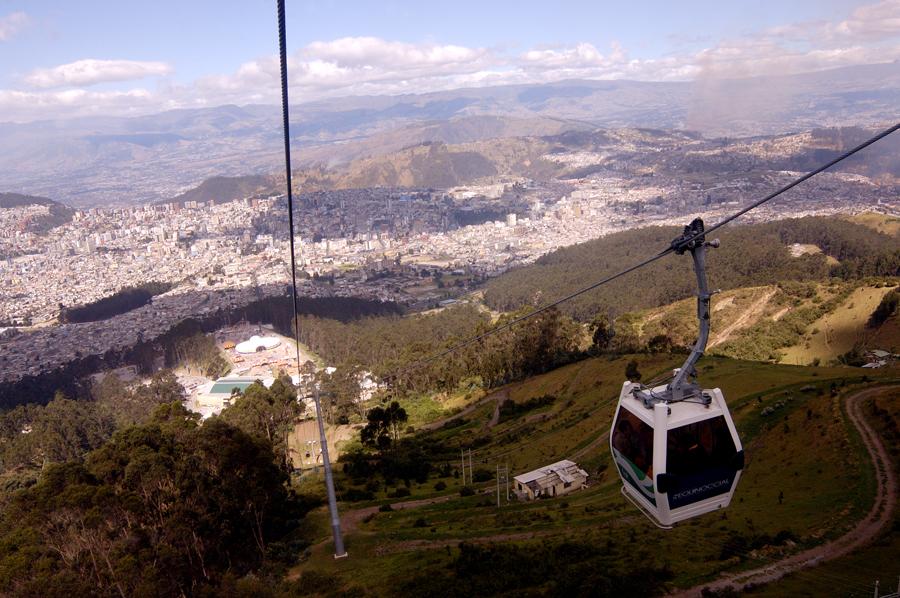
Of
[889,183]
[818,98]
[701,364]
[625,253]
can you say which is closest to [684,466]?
[701,364]

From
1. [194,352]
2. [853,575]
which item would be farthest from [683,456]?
[194,352]

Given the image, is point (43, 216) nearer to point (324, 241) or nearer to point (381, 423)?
point (324, 241)

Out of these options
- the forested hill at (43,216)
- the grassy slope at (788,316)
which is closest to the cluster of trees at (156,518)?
the grassy slope at (788,316)

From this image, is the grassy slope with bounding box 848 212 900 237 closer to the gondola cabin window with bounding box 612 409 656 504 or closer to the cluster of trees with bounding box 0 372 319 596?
the cluster of trees with bounding box 0 372 319 596

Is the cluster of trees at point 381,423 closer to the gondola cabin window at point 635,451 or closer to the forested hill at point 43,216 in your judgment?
the gondola cabin window at point 635,451

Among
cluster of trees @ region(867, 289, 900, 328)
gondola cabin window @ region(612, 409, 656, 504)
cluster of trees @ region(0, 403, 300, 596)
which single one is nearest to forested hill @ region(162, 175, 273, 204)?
cluster of trees @ region(0, 403, 300, 596)

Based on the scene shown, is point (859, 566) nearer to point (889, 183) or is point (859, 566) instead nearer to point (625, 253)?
point (625, 253)

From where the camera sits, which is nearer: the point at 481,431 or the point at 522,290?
the point at 481,431
